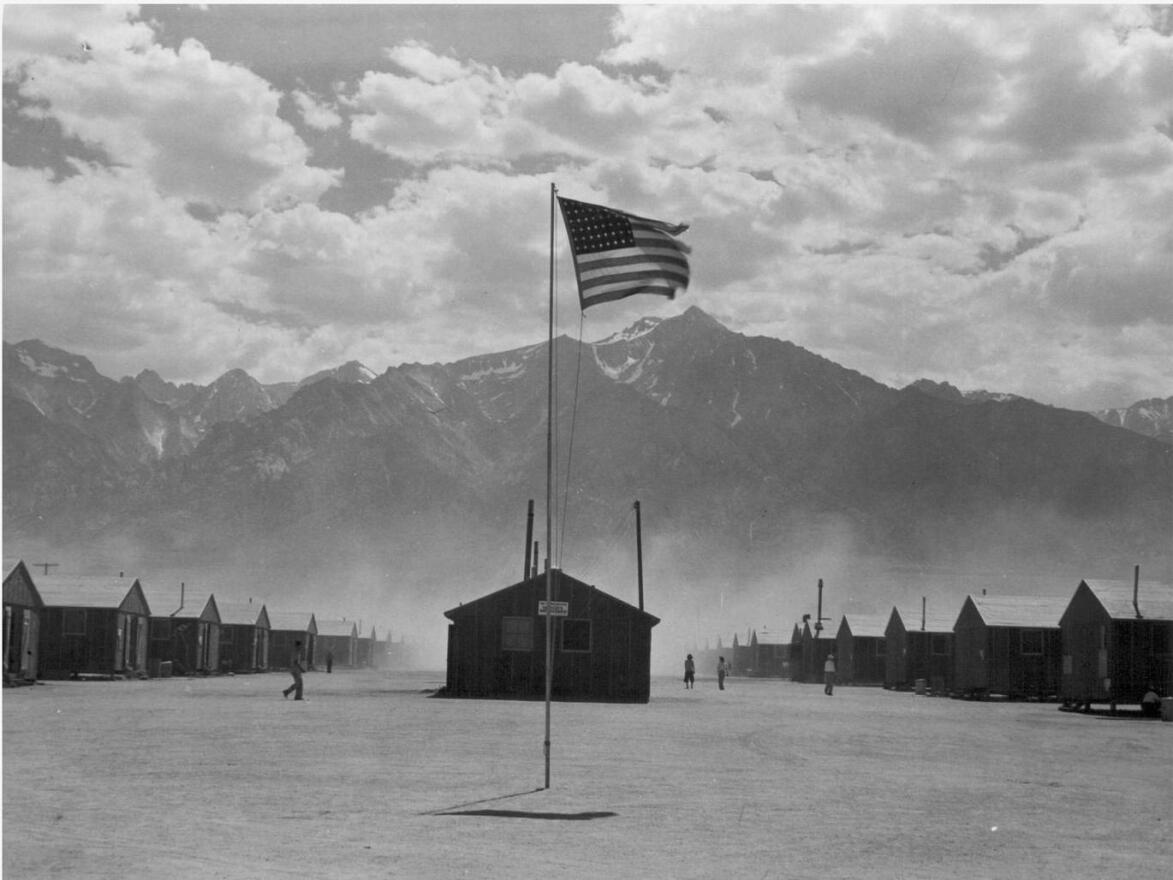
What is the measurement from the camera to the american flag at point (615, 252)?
22984 mm

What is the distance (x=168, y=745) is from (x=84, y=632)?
1790 inches

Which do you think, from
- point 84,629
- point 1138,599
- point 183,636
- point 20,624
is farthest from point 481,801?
point 183,636

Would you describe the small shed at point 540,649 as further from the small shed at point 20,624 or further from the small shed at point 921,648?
the small shed at point 921,648

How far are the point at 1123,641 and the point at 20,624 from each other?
1828 inches

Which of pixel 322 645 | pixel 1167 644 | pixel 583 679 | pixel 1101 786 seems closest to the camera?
pixel 1101 786

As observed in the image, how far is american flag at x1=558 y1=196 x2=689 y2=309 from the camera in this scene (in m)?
23.0

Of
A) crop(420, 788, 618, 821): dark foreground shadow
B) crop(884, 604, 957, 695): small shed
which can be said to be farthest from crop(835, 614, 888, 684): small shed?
crop(420, 788, 618, 821): dark foreground shadow

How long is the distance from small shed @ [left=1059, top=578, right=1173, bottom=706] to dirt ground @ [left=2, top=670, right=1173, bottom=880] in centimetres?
2418

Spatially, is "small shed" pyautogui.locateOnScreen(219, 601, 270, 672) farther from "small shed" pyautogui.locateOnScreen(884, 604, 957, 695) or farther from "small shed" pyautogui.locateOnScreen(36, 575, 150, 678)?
"small shed" pyautogui.locateOnScreen(884, 604, 957, 695)

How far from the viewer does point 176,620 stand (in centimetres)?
8462

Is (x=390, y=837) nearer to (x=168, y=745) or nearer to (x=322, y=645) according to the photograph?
(x=168, y=745)

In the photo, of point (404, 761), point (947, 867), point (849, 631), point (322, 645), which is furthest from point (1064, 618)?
point (322, 645)

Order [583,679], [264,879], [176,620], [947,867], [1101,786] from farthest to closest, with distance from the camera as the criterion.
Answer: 1. [176,620]
2. [583,679]
3. [1101,786]
4. [947,867]
5. [264,879]

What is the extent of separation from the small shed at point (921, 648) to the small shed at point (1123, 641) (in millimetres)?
21641
